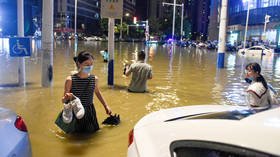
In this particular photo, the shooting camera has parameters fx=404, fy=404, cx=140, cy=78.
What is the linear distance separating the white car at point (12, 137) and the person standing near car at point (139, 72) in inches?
265

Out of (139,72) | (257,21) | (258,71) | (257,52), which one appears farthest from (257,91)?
(257,21)

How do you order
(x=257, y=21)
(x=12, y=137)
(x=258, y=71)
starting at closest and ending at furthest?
(x=12, y=137)
(x=258, y=71)
(x=257, y=21)

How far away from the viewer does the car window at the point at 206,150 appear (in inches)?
82.8

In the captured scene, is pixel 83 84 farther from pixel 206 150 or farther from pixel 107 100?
pixel 206 150

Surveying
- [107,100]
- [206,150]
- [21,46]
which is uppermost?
[21,46]

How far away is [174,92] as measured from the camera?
39.9ft

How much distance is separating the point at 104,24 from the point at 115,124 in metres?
108

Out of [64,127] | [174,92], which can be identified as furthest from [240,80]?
[64,127]

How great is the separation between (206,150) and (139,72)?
8.26 m

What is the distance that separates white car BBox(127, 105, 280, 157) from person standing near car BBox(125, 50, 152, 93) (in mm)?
7467

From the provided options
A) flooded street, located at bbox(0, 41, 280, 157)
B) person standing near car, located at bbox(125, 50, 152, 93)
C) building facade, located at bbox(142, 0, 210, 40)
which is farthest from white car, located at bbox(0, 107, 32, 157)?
building facade, located at bbox(142, 0, 210, 40)

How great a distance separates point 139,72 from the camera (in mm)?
10547

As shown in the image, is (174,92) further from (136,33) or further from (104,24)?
(136,33)

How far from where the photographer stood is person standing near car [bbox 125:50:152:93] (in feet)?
34.5
